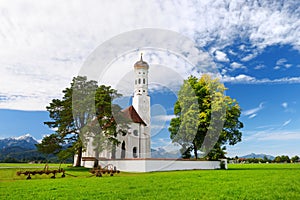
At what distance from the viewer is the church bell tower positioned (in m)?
42.0

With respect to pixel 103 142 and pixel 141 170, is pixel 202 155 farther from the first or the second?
pixel 103 142

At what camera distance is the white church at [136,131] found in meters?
36.6

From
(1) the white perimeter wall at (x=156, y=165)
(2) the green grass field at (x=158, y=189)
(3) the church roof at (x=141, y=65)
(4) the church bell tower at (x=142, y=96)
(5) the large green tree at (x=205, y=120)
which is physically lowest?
A: (2) the green grass field at (x=158, y=189)

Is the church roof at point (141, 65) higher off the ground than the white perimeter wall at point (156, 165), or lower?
higher

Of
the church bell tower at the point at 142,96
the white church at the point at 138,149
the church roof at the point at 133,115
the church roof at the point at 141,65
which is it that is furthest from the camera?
the church roof at the point at 141,65

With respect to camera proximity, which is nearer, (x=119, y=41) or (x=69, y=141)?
(x=119, y=41)

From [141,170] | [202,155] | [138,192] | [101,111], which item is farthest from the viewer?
[202,155]

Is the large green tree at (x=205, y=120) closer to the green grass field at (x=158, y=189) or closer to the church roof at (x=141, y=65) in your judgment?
the church roof at (x=141, y=65)

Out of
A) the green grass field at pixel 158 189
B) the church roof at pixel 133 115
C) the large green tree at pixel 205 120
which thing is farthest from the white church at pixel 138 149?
the green grass field at pixel 158 189

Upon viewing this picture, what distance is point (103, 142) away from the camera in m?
27.3

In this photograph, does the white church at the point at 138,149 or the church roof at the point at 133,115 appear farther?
the church roof at the point at 133,115

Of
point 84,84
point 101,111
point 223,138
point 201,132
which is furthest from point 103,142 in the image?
point 223,138

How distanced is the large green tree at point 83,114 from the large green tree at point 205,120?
788cm

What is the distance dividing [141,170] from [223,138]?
10678 millimetres
